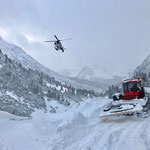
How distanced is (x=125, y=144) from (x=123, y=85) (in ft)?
28.2

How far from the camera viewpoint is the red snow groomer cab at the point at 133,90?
15181mm

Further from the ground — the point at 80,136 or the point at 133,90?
the point at 133,90

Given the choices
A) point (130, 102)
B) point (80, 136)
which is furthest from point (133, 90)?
point (80, 136)

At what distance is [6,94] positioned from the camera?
90250 mm

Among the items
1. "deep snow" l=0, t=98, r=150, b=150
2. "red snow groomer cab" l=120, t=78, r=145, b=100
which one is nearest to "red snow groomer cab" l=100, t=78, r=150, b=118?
"red snow groomer cab" l=120, t=78, r=145, b=100

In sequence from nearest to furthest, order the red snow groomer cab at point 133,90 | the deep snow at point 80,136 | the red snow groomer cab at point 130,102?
the deep snow at point 80,136 < the red snow groomer cab at point 130,102 < the red snow groomer cab at point 133,90

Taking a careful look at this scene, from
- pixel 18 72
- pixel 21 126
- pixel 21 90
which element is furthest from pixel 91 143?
pixel 18 72

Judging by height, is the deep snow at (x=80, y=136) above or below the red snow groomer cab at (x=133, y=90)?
below

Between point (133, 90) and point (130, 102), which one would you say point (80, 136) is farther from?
point (133, 90)

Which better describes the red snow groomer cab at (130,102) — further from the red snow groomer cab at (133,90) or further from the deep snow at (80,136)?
the deep snow at (80,136)

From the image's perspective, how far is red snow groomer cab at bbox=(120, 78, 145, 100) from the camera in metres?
15.2

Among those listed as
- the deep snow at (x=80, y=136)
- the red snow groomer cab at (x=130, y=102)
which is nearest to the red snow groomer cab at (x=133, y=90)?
the red snow groomer cab at (x=130, y=102)

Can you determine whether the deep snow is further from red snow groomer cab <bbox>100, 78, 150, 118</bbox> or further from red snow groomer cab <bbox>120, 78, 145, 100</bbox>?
red snow groomer cab <bbox>120, 78, 145, 100</bbox>

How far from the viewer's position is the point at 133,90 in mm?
15891
